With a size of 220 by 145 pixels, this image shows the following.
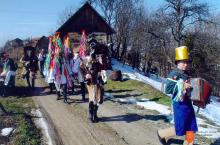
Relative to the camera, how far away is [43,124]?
10.8 meters

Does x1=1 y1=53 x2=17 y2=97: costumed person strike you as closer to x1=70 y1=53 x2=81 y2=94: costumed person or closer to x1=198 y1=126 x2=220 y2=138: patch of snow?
x1=70 y1=53 x2=81 y2=94: costumed person

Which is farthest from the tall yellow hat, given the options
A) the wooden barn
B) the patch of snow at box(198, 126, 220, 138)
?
the wooden barn

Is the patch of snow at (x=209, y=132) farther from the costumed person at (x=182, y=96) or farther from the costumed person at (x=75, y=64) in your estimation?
the costumed person at (x=75, y=64)

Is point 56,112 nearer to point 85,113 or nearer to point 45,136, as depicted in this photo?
point 85,113

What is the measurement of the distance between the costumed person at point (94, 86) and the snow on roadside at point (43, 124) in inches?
54.4

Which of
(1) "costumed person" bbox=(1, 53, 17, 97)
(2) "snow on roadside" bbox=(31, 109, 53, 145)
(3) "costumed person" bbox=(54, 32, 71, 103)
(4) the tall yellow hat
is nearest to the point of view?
(4) the tall yellow hat

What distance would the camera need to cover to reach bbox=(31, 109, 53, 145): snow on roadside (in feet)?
30.7

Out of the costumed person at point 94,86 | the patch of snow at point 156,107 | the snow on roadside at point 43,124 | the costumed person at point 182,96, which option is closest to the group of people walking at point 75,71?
the costumed person at point 94,86

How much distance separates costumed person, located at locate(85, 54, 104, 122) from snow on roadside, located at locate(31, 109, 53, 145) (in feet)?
4.54

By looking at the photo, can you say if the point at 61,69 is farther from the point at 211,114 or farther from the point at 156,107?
the point at 211,114

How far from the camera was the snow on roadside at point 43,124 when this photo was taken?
9.35 meters

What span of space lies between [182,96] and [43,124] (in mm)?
4682

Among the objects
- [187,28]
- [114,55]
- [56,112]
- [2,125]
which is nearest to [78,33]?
[114,55]

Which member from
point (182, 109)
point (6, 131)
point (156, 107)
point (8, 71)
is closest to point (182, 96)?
point (182, 109)
